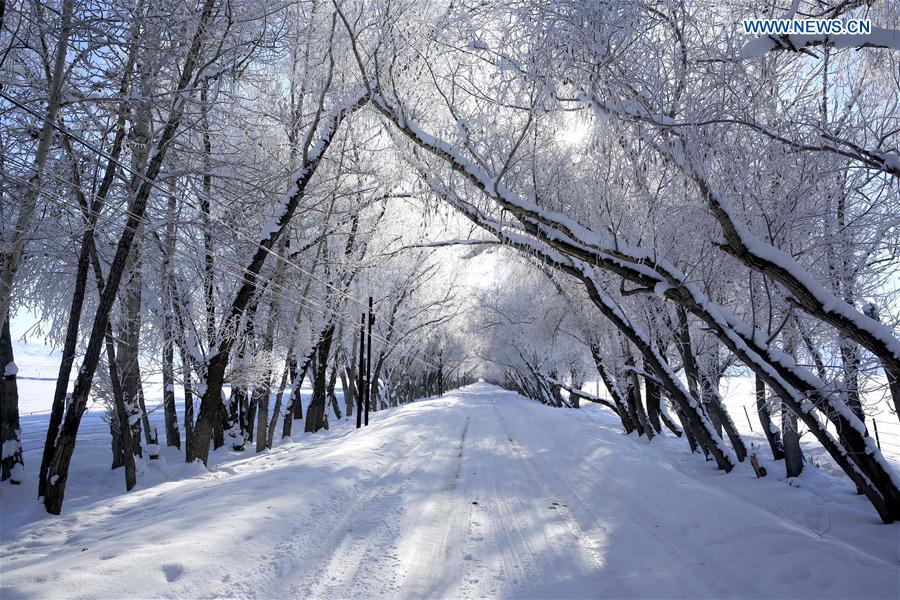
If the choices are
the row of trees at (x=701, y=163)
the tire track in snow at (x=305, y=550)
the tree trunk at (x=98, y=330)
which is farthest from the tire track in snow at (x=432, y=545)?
the tree trunk at (x=98, y=330)

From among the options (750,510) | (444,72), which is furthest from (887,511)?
(444,72)

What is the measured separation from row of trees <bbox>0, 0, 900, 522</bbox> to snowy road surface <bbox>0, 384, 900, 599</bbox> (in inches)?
59.7

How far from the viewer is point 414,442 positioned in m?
12.7

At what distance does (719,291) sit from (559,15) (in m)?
5.20

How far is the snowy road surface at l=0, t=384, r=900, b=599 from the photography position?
13.1ft

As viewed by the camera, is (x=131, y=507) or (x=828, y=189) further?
(x=131, y=507)

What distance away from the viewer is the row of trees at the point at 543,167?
15.4 feet

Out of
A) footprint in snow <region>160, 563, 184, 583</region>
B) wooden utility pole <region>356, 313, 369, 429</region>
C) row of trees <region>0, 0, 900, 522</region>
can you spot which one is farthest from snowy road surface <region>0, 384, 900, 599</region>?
wooden utility pole <region>356, 313, 369, 429</region>

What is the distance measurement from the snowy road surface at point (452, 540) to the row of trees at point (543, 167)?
1.52m

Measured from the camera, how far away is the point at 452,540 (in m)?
5.24

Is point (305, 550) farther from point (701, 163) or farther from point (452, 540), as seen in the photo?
point (701, 163)

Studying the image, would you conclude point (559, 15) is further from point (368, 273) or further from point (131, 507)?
point (368, 273)

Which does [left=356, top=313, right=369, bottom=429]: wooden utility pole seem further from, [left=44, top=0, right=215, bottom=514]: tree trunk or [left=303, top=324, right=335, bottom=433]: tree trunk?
[left=44, top=0, right=215, bottom=514]: tree trunk

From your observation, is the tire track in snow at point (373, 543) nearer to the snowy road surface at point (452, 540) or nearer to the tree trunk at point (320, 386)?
the snowy road surface at point (452, 540)
